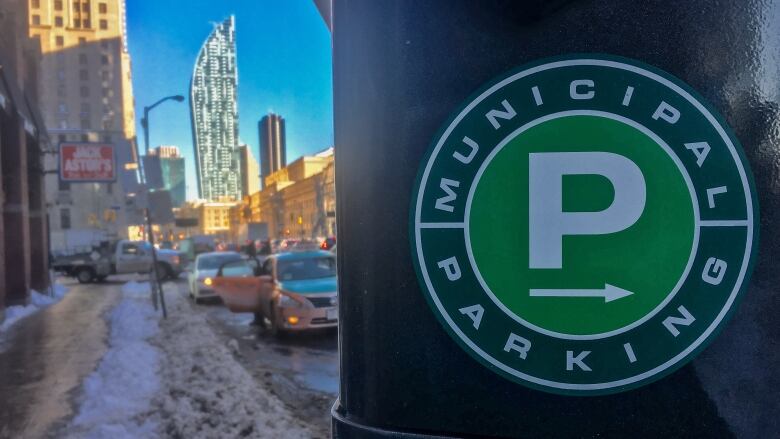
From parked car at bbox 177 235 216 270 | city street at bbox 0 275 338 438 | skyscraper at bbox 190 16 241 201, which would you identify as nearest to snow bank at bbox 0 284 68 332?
city street at bbox 0 275 338 438

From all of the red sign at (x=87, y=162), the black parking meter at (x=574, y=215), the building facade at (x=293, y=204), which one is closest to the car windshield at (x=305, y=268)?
the black parking meter at (x=574, y=215)

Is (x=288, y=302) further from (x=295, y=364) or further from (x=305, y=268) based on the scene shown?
(x=295, y=364)

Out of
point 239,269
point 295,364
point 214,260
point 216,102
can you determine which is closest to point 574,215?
point 295,364

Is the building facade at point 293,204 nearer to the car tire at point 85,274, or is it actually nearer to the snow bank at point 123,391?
the car tire at point 85,274

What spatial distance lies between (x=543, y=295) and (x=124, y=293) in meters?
22.2

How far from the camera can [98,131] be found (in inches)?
845

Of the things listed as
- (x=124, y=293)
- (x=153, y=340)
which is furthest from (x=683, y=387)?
(x=124, y=293)

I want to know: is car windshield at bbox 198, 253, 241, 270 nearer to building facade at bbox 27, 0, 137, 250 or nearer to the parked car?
building facade at bbox 27, 0, 137, 250

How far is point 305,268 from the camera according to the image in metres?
11.7

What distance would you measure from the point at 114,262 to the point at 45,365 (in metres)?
22.4

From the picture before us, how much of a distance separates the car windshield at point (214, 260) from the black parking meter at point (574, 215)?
17.0m

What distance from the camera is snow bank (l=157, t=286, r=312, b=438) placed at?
512 centimetres

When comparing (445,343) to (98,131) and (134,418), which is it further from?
(98,131)

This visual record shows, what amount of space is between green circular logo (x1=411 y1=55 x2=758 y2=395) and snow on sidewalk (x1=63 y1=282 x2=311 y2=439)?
4.27m
